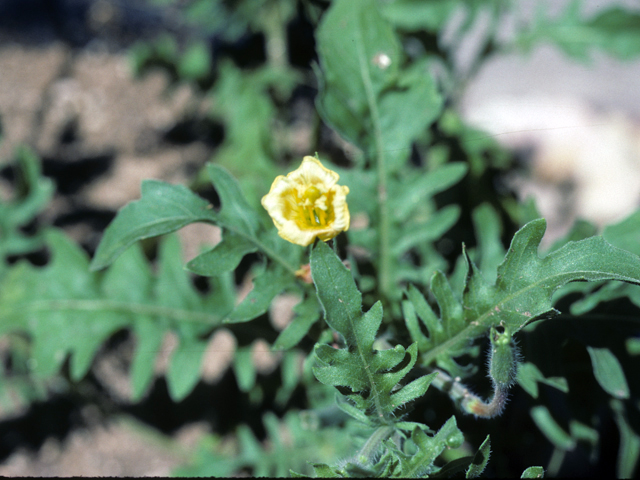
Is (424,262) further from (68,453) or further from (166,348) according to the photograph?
(68,453)

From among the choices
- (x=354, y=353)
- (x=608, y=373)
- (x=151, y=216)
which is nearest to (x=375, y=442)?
(x=354, y=353)

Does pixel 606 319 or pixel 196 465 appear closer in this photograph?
pixel 606 319

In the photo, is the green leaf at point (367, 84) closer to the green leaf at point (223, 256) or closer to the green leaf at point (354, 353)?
the green leaf at point (223, 256)

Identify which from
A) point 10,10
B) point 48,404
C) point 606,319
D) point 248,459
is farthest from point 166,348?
point 10,10

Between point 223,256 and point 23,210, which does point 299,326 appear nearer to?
point 223,256

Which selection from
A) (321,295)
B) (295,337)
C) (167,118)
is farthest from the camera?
(167,118)

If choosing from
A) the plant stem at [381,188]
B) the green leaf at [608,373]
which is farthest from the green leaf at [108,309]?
the green leaf at [608,373]

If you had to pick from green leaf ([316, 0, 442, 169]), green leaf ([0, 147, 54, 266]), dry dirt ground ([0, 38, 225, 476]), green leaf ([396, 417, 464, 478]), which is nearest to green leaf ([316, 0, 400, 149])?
green leaf ([316, 0, 442, 169])

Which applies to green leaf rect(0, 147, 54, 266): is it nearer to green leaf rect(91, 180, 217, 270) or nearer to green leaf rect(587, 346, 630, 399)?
green leaf rect(91, 180, 217, 270)
